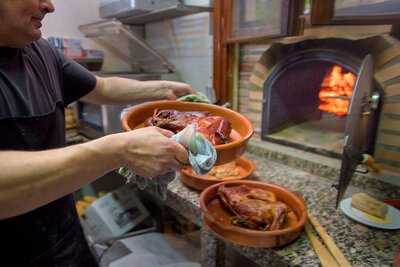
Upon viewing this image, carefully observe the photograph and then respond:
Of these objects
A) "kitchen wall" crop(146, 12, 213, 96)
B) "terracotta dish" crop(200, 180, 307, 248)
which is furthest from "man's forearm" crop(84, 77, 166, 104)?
"kitchen wall" crop(146, 12, 213, 96)

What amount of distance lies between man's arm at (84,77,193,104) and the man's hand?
0.42 m

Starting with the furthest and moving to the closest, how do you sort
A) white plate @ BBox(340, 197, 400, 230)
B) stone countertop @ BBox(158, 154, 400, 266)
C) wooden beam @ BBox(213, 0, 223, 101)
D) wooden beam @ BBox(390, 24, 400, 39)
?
wooden beam @ BBox(213, 0, 223, 101) < wooden beam @ BBox(390, 24, 400, 39) < white plate @ BBox(340, 197, 400, 230) < stone countertop @ BBox(158, 154, 400, 266)

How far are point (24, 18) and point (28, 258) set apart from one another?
586 millimetres

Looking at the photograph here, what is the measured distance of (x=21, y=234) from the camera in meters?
0.73

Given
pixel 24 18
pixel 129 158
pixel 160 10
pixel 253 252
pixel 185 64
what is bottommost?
pixel 253 252

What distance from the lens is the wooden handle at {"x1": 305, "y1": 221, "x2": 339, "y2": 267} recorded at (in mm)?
695

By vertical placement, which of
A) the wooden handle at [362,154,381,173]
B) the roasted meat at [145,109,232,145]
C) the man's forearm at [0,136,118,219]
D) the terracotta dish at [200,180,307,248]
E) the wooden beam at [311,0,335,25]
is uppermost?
the wooden beam at [311,0,335,25]

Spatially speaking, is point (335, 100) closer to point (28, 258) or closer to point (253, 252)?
point (253, 252)

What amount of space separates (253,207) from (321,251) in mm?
202

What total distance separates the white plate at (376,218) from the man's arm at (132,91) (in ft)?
2.08

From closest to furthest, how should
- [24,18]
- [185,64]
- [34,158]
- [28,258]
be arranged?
[34,158] → [24,18] → [28,258] → [185,64]

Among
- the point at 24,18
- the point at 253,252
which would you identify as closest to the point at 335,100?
the point at 253,252

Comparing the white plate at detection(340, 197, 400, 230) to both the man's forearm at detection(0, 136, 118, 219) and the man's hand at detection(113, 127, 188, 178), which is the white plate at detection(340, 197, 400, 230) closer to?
the man's hand at detection(113, 127, 188, 178)

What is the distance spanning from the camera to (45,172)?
0.52m
